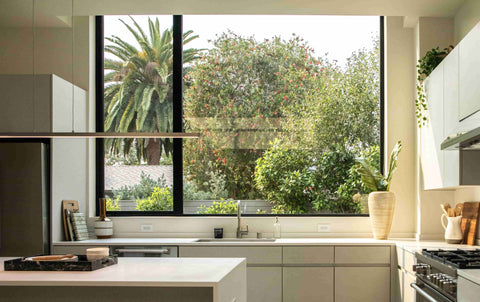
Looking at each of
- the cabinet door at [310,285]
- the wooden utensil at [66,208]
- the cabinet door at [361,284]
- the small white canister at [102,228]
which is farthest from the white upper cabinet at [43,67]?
the cabinet door at [361,284]

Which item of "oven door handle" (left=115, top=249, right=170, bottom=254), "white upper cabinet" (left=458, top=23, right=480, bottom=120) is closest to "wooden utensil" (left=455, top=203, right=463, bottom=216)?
"white upper cabinet" (left=458, top=23, right=480, bottom=120)

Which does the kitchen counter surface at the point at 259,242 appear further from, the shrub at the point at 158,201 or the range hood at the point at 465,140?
the range hood at the point at 465,140

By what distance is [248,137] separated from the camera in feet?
20.6

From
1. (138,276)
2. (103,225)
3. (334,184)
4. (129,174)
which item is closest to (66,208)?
(103,225)

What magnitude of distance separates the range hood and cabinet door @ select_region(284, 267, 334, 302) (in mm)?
1892

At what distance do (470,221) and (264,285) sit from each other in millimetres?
1833

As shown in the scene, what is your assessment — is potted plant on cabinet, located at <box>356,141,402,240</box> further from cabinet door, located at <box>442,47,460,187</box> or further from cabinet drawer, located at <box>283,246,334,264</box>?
cabinet door, located at <box>442,47,460,187</box>

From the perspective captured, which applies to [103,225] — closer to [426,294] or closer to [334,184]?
[334,184]

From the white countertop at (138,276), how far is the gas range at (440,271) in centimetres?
123

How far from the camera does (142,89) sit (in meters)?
6.35

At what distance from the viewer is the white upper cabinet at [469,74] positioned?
371 centimetres

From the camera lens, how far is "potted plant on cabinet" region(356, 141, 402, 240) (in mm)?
5633

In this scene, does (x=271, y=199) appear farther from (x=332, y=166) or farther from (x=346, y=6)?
(x=346, y=6)

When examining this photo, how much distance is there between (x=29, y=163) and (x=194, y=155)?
167 cm
